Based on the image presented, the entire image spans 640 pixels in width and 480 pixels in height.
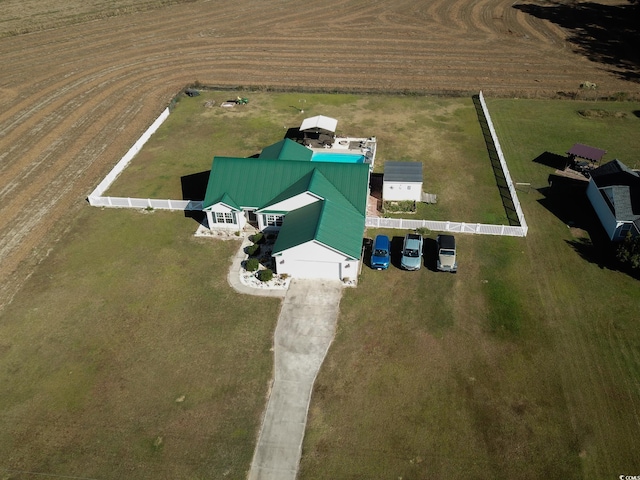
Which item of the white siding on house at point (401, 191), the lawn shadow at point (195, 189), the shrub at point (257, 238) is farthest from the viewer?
the lawn shadow at point (195, 189)

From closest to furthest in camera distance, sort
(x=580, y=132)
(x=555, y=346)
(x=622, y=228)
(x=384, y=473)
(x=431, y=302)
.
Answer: (x=384, y=473)
(x=555, y=346)
(x=431, y=302)
(x=622, y=228)
(x=580, y=132)

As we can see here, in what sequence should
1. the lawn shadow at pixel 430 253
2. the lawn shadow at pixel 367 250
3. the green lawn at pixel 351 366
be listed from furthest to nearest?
the lawn shadow at pixel 367 250
the lawn shadow at pixel 430 253
the green lawn at pixel 351 366

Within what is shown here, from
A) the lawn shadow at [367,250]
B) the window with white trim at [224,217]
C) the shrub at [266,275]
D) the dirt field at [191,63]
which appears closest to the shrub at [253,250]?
the shrub at [266,275]

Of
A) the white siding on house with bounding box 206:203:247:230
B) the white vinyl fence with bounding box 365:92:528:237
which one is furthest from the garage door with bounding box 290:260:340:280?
the white siding on house with bounding box 206:203:247:230

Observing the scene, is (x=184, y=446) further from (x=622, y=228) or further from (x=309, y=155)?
(x=622, y=228)

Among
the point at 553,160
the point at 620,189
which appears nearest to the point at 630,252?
the point at 620,189

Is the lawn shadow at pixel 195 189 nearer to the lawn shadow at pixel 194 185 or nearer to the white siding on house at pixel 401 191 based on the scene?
the lawn shadow at pixel 194 185

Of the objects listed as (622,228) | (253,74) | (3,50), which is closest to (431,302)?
(622,228)
